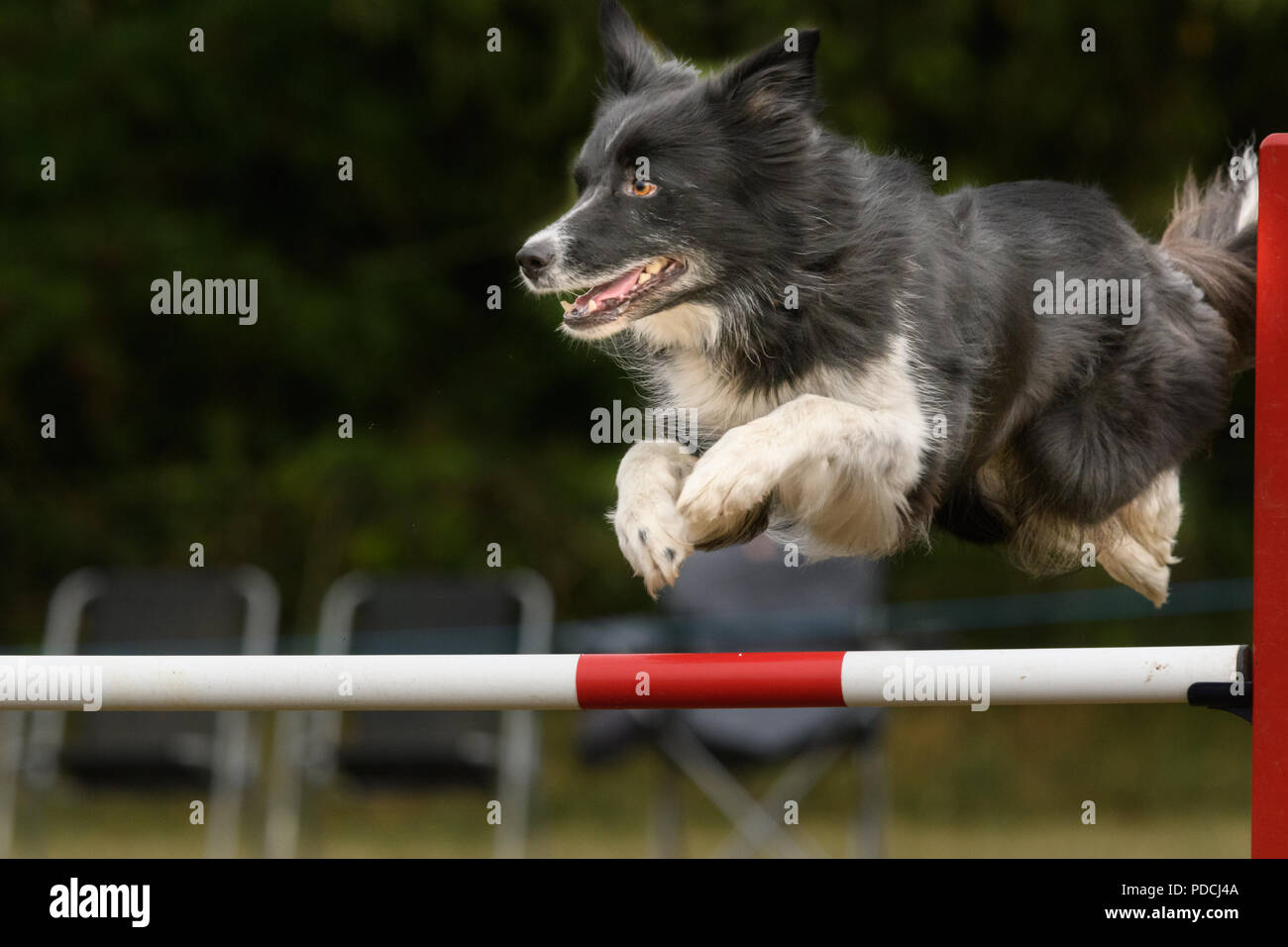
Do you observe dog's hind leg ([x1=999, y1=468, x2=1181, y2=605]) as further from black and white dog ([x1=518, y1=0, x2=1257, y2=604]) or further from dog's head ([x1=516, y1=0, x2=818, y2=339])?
dog's head ([x1=516, y1=0, x2=818, y2=339])

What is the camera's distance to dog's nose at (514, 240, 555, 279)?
3336mm

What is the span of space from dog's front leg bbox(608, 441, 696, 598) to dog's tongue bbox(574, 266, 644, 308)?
355 mm

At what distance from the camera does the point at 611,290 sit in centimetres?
349

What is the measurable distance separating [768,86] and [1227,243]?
1.40 m

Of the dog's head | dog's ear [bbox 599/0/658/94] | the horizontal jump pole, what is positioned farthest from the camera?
dog's ear [bbox 599/0/658/94]

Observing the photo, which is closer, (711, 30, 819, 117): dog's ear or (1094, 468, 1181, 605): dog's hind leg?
(711, 30, 819, 117): dog's ear

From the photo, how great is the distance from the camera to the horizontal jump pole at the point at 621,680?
283 centimetres

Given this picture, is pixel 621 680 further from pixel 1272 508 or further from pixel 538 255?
pixel 1272 508

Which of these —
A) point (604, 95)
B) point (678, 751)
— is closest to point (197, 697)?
point (604, 95)

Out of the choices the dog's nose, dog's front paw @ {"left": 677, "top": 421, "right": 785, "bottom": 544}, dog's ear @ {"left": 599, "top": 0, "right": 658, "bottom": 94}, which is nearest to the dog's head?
the dog's nose

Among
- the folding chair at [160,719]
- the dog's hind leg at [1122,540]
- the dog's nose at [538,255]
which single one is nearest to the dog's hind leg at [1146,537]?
the dog's hind leg at [1122,540]

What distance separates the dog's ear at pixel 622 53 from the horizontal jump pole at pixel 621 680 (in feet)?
4.62

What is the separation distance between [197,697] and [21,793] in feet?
16.5

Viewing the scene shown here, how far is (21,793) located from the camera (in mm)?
7438
